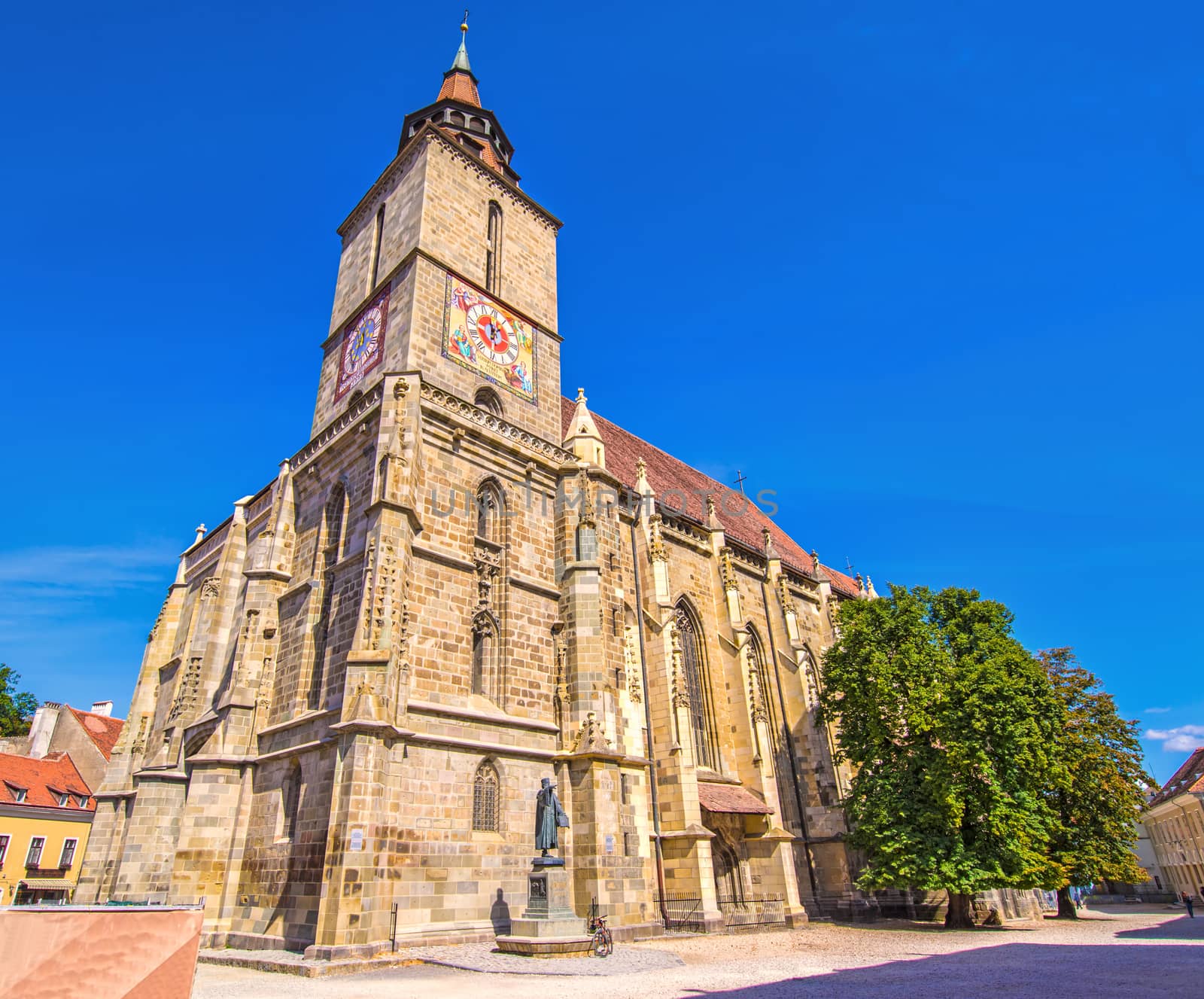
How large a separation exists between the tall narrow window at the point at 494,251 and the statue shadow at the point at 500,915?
15533mm

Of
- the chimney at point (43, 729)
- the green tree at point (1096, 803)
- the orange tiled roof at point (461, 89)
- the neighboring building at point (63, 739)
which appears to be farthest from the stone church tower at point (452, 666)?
the chimney at point (43, 729)

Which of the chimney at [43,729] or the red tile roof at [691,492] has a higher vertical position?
the red tile roof at [691,492]

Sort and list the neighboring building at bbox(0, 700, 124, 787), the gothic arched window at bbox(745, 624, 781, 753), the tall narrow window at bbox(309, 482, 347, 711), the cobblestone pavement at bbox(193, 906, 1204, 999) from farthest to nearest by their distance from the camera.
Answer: the neighboring building at bbox(0, 700, 124, 787)
the gothic arched window at bbox(745, 624, 781, 753)
the tall narrow window at bbox(309, 482, 347, 711)
the cobblestone pavement at bbox(193, 906, 1204, 999)

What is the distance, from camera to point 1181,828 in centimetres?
4572

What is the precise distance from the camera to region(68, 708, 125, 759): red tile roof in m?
36.6

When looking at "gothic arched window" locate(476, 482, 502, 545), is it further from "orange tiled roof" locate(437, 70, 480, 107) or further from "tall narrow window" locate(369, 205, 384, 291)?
"orange tiled roof" locate(437, 70, 480, 107)

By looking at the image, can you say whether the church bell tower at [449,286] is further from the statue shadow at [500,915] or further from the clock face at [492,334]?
the statue shadow at [500,915]

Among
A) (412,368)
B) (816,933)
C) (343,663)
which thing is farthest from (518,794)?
(412,368)

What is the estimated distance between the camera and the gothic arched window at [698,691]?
21.4m

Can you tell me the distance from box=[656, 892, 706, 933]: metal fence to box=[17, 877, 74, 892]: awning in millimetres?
27826

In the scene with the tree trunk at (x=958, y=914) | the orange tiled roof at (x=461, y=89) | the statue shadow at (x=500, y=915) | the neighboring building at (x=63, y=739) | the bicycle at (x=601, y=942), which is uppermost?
the orange tiled roof at (x=461, y=89)

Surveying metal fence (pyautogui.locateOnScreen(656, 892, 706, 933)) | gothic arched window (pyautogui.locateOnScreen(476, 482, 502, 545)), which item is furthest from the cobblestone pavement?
A: gothic arched window (pyautogui.locateOnScreen(476, 482, 502, 545))

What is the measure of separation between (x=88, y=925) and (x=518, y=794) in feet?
43.1

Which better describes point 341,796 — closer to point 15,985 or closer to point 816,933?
point 15,985
